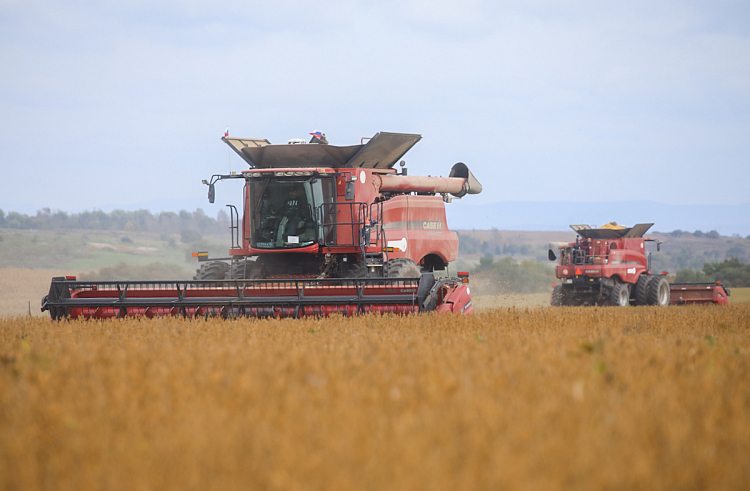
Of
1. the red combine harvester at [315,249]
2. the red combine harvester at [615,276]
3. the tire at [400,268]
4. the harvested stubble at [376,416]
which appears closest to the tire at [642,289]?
the red combine harvester at [615,276]

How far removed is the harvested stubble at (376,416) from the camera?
90.2 inches

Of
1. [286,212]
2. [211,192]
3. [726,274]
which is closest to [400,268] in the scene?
[286,212]

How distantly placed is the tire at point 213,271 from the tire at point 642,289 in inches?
560

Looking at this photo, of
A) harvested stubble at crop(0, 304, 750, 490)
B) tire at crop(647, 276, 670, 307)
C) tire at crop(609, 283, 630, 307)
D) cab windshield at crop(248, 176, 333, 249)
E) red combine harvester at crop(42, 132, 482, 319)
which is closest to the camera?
harvested stubble at crop(0, 304, 750, 490)

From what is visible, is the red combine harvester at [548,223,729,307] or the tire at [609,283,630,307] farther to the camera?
the red combine harvester at [548,223,729,307]

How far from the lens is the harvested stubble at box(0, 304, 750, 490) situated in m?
2.29

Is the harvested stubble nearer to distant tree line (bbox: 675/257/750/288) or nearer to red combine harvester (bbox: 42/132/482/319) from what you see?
red combine harvester (bbox: 42/132/482/319)

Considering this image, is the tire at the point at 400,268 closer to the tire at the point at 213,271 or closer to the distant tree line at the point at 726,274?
the tire at the point at 213,271

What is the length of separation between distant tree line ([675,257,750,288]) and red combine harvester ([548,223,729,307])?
966 inches

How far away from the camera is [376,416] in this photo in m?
2.81

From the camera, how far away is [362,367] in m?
3.79

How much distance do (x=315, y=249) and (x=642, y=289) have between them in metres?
13.9

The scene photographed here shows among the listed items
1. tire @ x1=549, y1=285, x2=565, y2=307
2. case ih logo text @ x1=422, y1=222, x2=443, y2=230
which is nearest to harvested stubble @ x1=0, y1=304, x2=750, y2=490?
case ih logo text @ x1=422, y1=222, x2=443, y2=230

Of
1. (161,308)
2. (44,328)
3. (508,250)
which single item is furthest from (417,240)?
(508,250)
